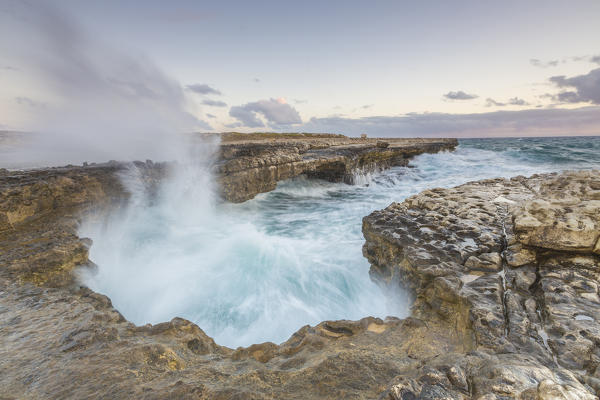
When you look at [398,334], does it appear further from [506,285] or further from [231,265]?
[231,265]

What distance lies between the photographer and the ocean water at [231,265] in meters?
3.88

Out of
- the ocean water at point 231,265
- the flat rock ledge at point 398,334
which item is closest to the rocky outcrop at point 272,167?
the ocean water at point 231,265

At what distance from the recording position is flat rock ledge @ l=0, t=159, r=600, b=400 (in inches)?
56.1

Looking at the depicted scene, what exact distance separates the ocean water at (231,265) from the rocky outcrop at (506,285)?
0.73 m

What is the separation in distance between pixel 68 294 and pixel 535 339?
458 centimetres

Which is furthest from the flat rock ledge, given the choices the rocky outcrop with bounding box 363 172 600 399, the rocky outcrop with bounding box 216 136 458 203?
the rocky outcrop with bounding box 216 136 458 203

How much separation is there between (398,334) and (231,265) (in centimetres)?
410

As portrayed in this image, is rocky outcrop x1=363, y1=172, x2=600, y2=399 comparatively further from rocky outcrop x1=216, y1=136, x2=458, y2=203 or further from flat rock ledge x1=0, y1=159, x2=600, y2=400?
rocky outcrop x1=216, y1=136, x2=458, y2=203

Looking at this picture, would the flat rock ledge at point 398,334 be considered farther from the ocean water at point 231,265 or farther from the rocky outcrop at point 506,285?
the ocean water at point 231,265

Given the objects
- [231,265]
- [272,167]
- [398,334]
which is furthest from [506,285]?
[272,167]

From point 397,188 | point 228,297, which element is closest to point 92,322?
point 228,297

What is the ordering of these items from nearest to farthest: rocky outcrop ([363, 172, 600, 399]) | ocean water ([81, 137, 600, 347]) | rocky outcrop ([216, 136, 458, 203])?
rocky outcrop ([363, 172, 600, 399]) → ocean water ([81, 137, 600, 347]) → rocky outcrop ([216, 136, 458, 203])

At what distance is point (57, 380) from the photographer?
151cm

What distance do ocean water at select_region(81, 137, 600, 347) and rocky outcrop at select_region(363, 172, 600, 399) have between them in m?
0.73
